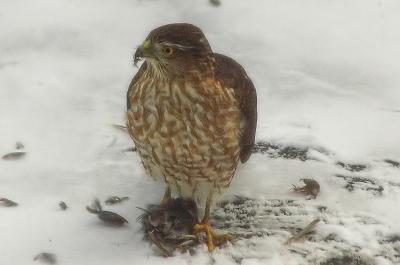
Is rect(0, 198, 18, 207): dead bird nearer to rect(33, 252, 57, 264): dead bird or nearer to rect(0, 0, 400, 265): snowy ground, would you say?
rect(0, 0, 400, 265): snowy ground

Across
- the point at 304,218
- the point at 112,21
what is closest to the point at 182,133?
the point at 304,218

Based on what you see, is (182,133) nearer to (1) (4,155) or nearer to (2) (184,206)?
(2) (184,206)

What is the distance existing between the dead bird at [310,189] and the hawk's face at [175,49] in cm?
115

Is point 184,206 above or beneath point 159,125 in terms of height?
beneath

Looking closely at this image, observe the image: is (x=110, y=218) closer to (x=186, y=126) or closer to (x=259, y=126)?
(x=186, y=126)

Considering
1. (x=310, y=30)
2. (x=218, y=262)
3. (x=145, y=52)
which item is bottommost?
(x=218, y=262)

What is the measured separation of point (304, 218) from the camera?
5047mm

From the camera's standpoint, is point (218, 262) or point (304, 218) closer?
point (218, 262)

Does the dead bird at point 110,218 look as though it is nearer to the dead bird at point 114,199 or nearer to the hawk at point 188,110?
the dead bird at point 114,199

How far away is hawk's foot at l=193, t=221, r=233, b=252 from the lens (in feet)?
15.6

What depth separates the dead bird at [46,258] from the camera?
15.2ft

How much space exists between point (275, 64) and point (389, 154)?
1.35m

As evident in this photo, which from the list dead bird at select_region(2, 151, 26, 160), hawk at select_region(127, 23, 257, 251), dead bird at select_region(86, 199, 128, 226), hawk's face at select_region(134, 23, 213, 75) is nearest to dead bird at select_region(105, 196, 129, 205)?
dead bird at select_region(86, 199, 128, 226)

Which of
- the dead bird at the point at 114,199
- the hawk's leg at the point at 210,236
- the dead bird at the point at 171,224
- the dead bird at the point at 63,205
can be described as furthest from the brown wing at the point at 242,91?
the dead bird at the point at 63,205
